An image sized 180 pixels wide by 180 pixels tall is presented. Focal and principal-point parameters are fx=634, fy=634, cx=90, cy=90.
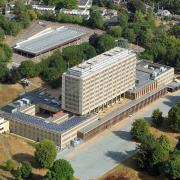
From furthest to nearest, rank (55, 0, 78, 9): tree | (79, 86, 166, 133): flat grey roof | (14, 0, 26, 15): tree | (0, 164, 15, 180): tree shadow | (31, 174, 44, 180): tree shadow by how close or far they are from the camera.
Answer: (55, 0, 78, 9): tree → (14, 0, 26, 15): tree → (79, 86, 166, 133): flat grey roof → (31, 174, 44, 180): tree shadow → (0, 164, 15, 180): tree shadow

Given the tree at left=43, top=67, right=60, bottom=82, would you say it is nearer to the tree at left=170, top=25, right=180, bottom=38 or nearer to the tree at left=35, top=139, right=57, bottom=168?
the tree at left=35, top=139, right=57, bottom=168

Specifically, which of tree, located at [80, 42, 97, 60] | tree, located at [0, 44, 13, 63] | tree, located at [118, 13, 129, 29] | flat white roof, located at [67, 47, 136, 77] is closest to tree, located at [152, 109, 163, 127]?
flat white roof, located at [67, 47, 136, 77]

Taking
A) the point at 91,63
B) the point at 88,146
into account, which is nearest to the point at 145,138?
the point at 88,146

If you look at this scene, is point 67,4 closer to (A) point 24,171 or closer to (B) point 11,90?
(B) point 11,90

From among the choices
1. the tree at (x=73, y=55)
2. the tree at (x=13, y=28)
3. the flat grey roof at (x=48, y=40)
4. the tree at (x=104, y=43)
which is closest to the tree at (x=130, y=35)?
the tree at (x=104, y=43)

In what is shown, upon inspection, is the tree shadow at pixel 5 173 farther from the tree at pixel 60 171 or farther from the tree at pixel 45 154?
the tree at pixel 60 171

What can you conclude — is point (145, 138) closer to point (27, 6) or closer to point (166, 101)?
point (166, 101)
